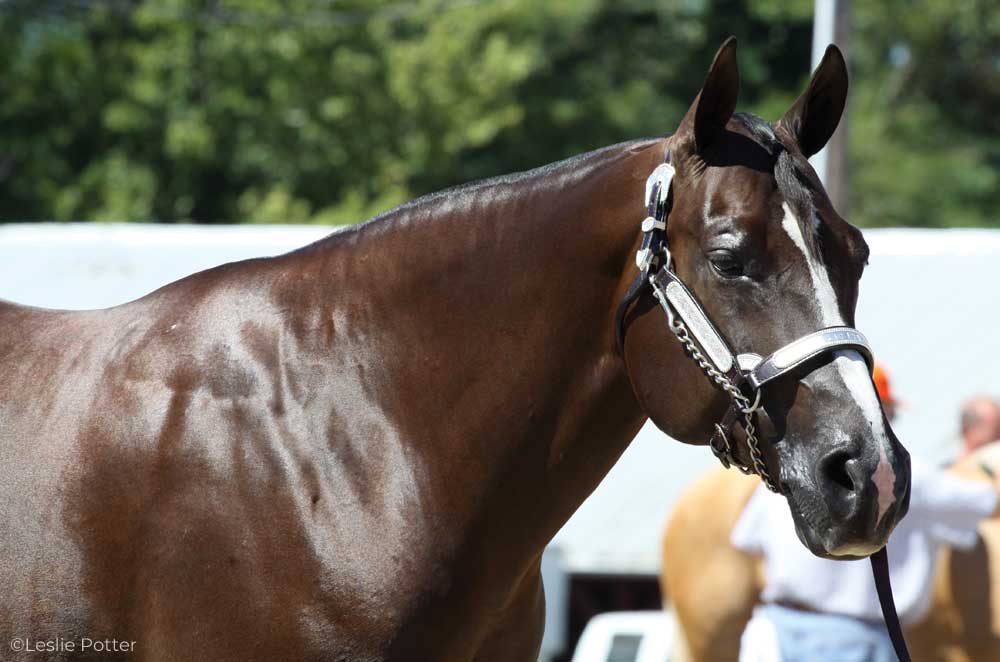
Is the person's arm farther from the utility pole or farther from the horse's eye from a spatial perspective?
the horse's eye

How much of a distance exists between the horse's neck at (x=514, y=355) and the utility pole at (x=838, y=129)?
5.69 m

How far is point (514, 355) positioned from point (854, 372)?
0.69 meters

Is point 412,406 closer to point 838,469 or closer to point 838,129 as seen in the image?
point 838,469

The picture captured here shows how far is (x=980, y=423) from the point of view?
233 inches

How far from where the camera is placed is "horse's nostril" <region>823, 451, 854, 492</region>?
2.12 meters

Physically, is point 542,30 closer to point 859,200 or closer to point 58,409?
point 859,200

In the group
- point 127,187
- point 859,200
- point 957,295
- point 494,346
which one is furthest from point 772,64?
point 494,346

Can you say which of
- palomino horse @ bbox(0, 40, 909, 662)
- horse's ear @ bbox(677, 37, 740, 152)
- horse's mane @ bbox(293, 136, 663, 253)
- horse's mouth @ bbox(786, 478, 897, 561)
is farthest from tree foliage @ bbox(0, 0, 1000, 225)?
horse's mouth @ bbox(786, 478, 897, 561)

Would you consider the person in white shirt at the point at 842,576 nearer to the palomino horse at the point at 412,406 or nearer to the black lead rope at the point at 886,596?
the black lead rope at the point at 886,596

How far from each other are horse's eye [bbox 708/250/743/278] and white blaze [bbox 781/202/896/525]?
11 centimetres

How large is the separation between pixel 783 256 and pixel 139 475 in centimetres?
133

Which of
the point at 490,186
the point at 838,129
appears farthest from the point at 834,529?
the point at 838,129

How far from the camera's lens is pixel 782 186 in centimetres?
229

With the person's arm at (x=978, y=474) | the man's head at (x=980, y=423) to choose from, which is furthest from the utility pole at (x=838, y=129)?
the person's arm at (x=978, y=474)
